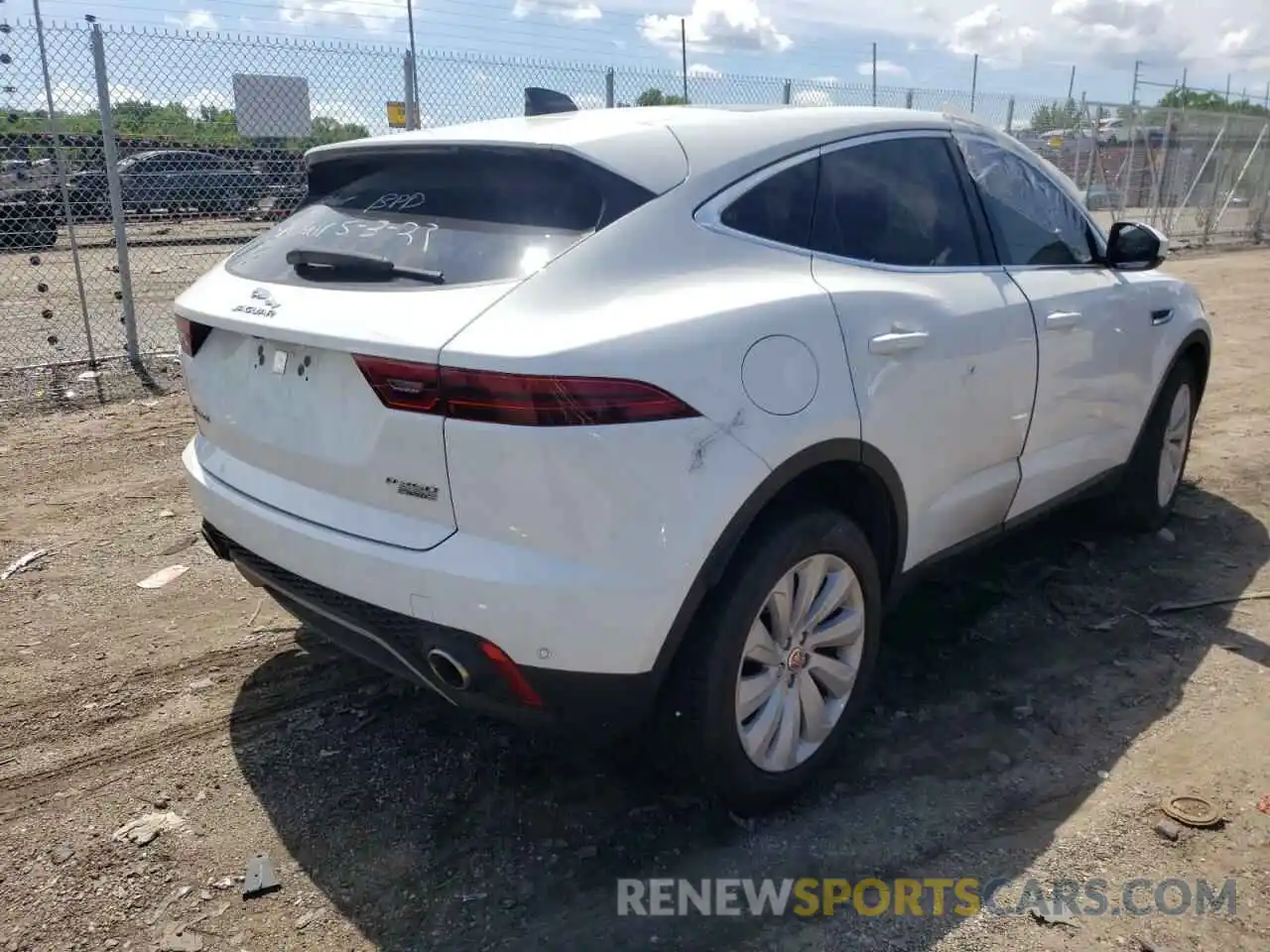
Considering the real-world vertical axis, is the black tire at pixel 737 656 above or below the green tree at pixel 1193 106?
below

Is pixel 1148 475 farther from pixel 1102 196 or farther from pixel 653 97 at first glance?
pixel 1102 196

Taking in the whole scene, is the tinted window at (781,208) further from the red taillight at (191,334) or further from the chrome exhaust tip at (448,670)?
the red taillight at (191,334)

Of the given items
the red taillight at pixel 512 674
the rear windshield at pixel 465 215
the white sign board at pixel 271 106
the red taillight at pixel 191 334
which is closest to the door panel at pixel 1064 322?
the rear windshield at pixel 465 215

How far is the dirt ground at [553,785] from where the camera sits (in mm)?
2457

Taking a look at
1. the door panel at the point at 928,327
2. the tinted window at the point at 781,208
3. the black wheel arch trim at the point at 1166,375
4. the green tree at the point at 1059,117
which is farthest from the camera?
the green tree at the point at 1059,117

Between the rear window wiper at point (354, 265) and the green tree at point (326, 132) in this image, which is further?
the green tree at point (326, 132)

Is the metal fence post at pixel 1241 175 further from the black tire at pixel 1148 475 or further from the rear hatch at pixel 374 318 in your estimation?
the rear hatch at pixel 374 318

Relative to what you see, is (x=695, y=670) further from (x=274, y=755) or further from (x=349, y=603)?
(x=274, y=755)

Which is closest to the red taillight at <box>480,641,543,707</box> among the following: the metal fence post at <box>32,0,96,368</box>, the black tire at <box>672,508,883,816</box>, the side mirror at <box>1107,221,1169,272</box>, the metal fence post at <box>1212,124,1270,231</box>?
the black tire at <box>672,508,883,816</box>

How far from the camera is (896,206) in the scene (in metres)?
3.22

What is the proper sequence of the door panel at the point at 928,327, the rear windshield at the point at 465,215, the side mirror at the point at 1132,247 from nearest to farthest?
the rear windshield at the point at 465,215
the door panel at the point at 928,327
the side mirror at the point at 1132,247

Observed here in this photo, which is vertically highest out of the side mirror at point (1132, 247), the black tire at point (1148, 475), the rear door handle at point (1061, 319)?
the side mirror at point (1132, 247)

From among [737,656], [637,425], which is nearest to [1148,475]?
[737,656]

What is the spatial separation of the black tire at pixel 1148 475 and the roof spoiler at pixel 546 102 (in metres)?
2.82
